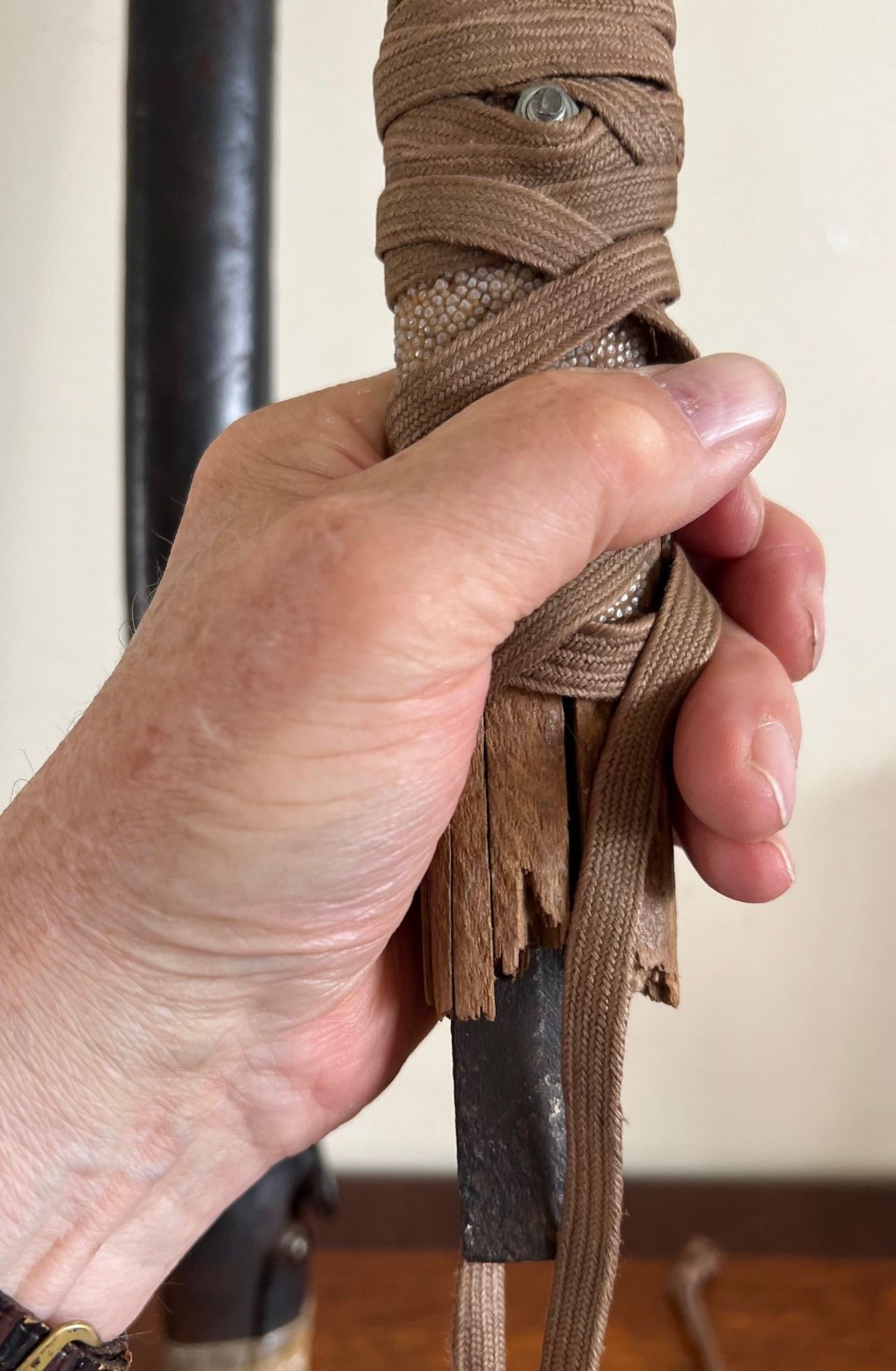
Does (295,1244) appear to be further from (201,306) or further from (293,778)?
(201,306)

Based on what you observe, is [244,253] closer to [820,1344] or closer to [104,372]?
[104,372]

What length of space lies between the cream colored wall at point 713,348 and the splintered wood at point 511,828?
0.57 metres

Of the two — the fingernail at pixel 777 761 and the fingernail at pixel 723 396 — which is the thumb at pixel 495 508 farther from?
the fingernail at pixel 777 761

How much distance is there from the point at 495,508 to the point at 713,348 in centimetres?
65

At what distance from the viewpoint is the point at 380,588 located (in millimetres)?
435

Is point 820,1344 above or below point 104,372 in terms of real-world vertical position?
below

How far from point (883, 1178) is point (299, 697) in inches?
37.8

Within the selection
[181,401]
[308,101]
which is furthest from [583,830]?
[308,101]

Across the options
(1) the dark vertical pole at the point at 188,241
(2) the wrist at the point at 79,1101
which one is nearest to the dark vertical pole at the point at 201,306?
(1) the dark vertical pole at the point at 188,241

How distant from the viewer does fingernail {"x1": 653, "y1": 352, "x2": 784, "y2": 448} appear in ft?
1.55

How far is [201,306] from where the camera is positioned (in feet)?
2.78

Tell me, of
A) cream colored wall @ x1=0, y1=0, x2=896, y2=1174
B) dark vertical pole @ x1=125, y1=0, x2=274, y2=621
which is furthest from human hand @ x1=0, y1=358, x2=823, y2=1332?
cream colored wall @ x1=0, y1=0, x2=896, y2=1174

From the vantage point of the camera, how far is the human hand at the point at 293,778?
439 mm

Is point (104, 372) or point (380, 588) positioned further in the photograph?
point (104, 372)
